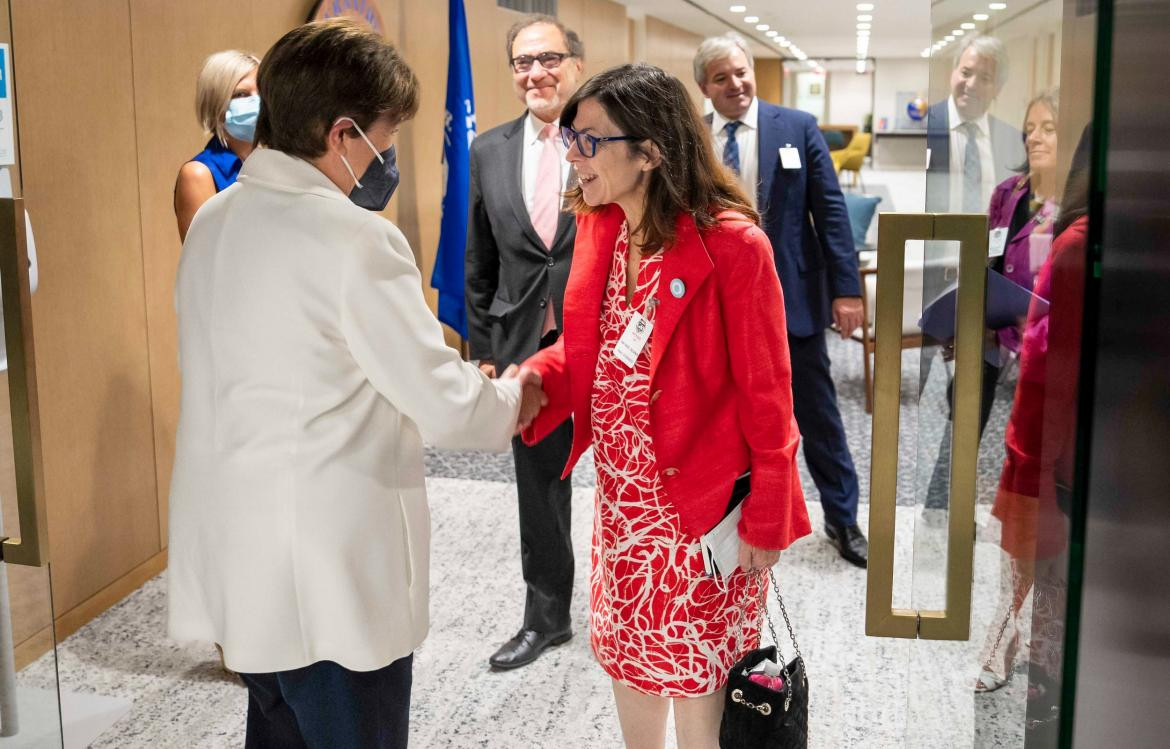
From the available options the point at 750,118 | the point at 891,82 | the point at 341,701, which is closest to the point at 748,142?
the point at 750,118

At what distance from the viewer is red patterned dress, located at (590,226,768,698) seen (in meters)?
2.09

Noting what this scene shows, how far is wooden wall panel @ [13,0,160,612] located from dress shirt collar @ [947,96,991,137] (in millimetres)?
2747

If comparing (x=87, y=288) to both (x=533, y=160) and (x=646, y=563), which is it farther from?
(x=646, y=563)

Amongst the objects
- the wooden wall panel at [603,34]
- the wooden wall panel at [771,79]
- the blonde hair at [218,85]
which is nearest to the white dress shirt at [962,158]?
the blonde hair at [218,85]

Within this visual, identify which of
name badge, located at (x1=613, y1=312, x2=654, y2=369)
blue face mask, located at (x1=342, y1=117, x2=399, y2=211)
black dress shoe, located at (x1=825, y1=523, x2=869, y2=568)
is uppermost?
blue face mask, located at (x1=342, y1=117, x2=399, y2=211)

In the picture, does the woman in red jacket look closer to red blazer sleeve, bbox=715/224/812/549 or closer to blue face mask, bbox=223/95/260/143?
red blazer sleeve, bbox=715/224/812/549

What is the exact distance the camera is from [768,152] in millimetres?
3934

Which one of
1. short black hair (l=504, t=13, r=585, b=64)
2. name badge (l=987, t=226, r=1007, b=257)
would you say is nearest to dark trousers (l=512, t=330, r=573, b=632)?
short black hair (l=504, t=13, r=585, b=64)

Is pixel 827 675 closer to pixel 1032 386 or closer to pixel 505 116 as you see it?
pixel 1032 386

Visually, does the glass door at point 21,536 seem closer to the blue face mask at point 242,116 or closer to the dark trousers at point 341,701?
the dark trousers at point 341,701

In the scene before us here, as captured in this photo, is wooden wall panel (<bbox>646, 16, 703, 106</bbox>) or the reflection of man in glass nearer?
the reflection of man in glass

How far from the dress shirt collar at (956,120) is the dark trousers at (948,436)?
10.0 inches

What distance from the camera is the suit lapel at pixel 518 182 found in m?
3.19

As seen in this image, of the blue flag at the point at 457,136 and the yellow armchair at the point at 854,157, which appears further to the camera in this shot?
the yellow armchair at the point at 854,157
